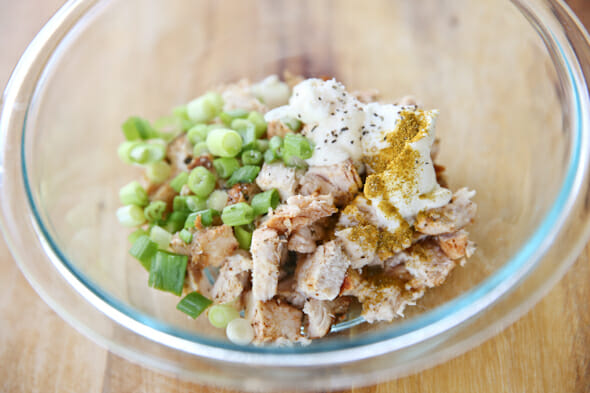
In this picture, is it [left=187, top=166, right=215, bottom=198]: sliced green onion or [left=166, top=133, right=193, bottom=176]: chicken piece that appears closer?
[left=187, top=166, right=215, bottom=198]: sliced green onion

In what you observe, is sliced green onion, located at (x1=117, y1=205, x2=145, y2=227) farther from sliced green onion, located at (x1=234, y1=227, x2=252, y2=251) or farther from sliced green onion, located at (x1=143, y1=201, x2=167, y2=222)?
sliced green onion, located at (x1=234, y1=227, x2=252, y2=251)

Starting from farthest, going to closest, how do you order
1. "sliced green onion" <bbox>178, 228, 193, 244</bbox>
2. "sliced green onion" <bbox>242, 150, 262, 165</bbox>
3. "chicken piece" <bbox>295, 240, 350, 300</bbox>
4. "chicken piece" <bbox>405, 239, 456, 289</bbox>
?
1. "sliced green onion" <bbox>242, 150, 262, 165</bbox>
2. "sliced green onion" <bbox>178, 228, 193, 244</bbox>
3. "chicken piece" <bbox>405, 239, 456, 289</bbox>
4. "chicken piece" <bbox>295, 240, 350, 300</bbox>

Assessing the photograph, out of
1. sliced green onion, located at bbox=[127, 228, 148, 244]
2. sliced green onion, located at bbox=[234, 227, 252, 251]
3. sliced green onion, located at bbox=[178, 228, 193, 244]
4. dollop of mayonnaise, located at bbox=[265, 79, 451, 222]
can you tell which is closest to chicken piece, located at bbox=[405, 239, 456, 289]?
dollop of mayonnaise, located at bbox=[265, 79, 451, 222]

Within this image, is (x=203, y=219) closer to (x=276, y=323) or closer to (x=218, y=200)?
(x=218, y=200)

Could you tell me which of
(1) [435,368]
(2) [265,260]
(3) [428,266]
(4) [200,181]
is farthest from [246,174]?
(1) [435,368]

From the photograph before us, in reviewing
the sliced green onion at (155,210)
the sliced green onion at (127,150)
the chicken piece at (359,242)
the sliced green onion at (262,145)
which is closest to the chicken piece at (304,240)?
the chicken piece at (359,242)

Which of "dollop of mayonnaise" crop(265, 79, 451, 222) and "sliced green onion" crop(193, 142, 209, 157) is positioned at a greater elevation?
"dollop of mayonnaise" crop(265, 79, 451, 222)

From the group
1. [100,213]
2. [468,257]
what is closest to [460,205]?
[468,257]
